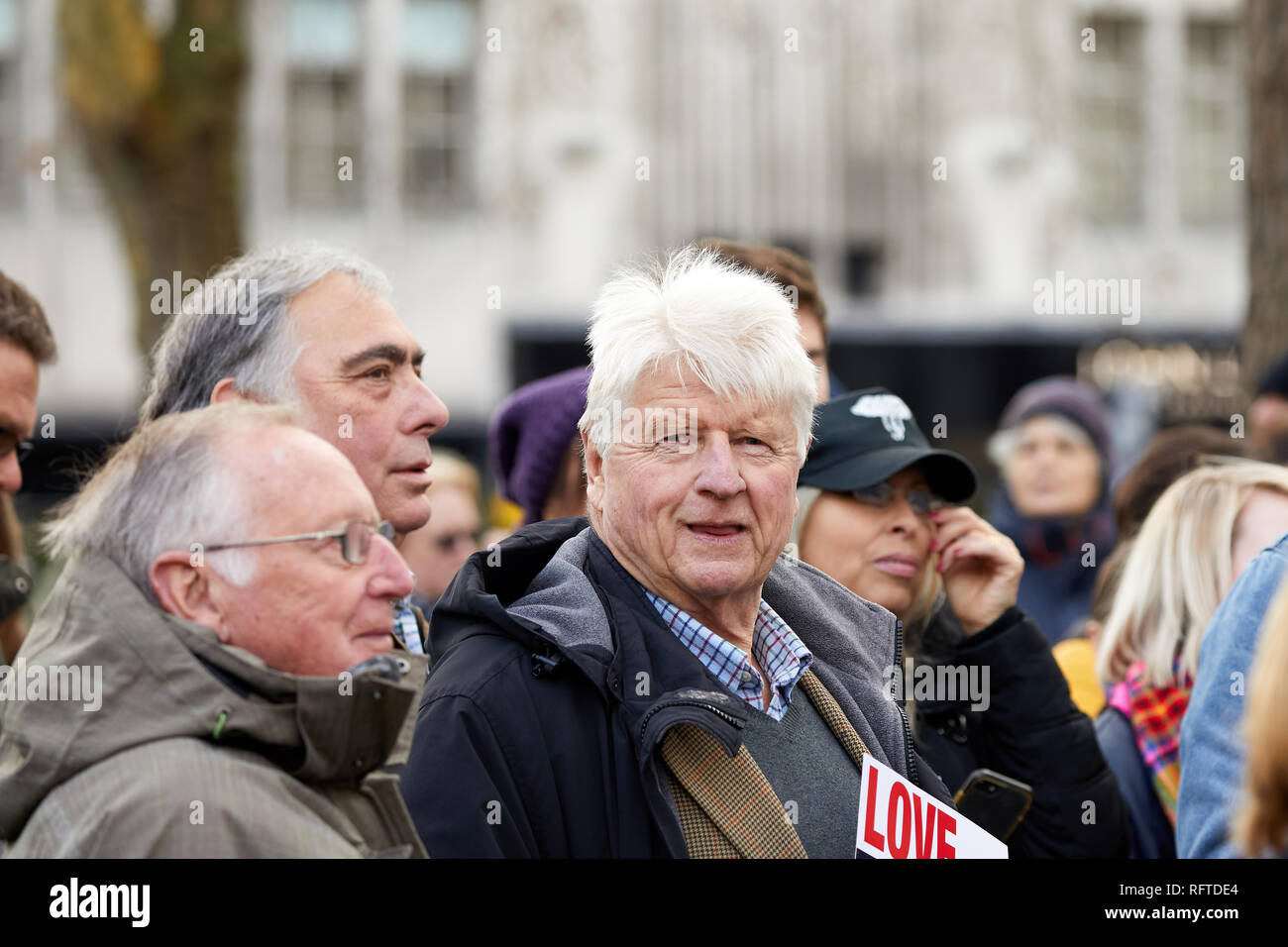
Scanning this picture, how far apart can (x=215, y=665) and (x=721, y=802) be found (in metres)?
0.82

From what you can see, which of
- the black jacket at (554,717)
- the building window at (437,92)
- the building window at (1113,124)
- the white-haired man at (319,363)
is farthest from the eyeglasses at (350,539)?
the building window at (1113,124)

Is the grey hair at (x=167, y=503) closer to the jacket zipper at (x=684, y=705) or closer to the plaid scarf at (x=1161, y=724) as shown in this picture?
the jacket zipper at (x=684, y=705)

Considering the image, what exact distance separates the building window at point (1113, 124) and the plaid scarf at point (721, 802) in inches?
617

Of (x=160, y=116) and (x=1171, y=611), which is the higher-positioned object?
(x=160, y=116)

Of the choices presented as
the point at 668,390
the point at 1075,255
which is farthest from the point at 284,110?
the point at 668,390

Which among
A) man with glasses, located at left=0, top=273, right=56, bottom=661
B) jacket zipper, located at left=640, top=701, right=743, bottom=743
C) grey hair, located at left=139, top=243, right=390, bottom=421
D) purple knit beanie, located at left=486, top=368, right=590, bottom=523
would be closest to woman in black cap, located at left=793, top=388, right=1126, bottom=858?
purple knit beanie, located at left=486, top=368, right=590, bottom=523

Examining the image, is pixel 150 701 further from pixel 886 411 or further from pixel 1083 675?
pixel 1083 675

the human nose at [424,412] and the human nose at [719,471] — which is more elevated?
the human nose at [424,412]

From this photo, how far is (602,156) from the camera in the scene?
15.9 m

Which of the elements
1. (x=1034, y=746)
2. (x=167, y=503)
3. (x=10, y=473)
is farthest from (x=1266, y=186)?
(x=167, y=503)

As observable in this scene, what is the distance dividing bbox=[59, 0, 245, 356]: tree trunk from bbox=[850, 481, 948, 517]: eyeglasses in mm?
6962

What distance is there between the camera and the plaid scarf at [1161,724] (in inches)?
138

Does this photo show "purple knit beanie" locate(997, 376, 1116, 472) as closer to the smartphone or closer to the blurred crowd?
the blurred crowd
